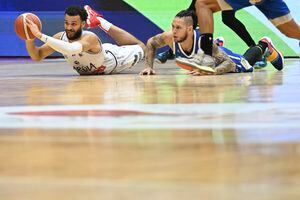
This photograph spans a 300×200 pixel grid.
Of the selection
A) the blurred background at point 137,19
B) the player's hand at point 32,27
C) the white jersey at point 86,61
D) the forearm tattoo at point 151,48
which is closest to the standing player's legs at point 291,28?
the forearm tattoo at point 151,48

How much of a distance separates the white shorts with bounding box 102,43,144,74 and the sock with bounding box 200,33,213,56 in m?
0.69

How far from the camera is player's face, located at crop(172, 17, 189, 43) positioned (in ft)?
13.4

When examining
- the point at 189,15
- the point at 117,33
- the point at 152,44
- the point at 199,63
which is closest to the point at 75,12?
the point at 152,44

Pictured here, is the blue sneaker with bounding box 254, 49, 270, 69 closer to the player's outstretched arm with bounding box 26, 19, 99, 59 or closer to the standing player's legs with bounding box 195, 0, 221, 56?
the standing player's legs with bounding box 195, 0, 221, 56

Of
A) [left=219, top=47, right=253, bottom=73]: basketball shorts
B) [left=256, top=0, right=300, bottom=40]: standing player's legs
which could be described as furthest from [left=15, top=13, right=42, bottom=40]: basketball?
[left=256, top=0, right=300, bottom=40]: standing player's legs

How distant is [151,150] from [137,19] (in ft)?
21.9

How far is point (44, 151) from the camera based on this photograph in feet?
3.62

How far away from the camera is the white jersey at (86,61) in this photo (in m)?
4.13

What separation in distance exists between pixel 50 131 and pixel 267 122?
48 cm

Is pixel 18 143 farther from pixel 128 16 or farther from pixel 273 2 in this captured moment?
pixel 128 16

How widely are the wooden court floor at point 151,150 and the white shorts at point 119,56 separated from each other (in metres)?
2.30

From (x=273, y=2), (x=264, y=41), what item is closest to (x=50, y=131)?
(x=273, y=2)

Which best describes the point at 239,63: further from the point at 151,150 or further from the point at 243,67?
the point at 151,150

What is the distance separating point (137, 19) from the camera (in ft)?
25.2
